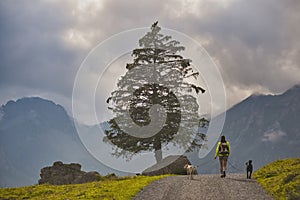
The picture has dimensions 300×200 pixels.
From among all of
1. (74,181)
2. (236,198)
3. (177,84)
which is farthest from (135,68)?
(236,198)

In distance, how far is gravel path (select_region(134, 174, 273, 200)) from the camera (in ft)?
55.5

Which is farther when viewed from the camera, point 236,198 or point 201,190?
point 201,190

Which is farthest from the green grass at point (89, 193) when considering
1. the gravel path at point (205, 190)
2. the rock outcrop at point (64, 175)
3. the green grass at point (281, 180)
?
the rock outcrop at point (64, 175)

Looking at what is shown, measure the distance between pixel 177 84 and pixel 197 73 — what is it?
8.26ft

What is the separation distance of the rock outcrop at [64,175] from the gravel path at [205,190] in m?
13.4

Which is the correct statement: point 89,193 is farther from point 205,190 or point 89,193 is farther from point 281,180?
point 281,180

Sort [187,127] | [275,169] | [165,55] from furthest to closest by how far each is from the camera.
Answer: [165,55], [187,127], [275,169]

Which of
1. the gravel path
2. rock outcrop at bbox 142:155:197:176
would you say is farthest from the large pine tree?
the gravel path

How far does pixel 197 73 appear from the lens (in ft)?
127

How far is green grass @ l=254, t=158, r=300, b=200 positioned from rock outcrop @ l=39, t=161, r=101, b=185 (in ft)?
52.2

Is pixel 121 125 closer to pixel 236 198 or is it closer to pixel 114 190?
pixel 114 190

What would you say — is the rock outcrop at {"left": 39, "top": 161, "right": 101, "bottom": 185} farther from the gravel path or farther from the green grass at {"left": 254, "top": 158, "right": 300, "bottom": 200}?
the green grass at {"left": 254, "top": 158, "right": 300, "bottom": 200}

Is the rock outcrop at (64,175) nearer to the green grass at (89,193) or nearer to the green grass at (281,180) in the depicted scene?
the green grass at (89,193)

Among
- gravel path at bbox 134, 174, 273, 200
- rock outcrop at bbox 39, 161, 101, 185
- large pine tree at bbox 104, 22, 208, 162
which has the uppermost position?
large pine tree at bbox 104, 22, 208, 162
